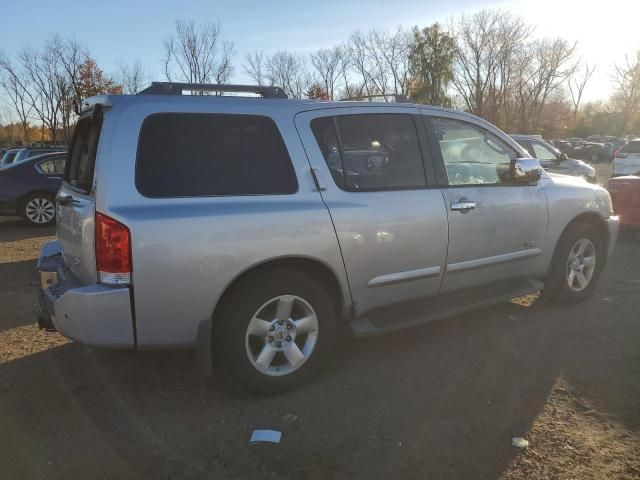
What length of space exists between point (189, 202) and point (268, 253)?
1.73ft

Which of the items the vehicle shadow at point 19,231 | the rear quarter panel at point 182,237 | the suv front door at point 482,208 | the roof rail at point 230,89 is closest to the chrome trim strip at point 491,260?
the suv front door at point 482,208

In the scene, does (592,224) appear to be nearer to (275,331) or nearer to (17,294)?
(275,331)

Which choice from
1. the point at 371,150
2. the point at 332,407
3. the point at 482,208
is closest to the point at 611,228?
the point at 482,208

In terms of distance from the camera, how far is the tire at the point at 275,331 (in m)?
3.04

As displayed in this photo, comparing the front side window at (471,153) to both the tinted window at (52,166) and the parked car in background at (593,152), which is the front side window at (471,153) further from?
the parked car in background at (593,152)

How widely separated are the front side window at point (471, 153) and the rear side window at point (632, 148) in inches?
512

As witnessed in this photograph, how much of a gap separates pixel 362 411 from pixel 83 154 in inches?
94.9

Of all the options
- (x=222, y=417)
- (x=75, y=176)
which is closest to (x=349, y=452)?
(x=222, y=417)

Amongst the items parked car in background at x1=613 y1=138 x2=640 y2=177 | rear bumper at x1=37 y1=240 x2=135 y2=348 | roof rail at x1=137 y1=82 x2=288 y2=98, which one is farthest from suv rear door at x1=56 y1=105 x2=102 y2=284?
parked car in background at x1=613 y1=138 x2=640 y2=177

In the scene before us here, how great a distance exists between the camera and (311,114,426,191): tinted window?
11.3ft

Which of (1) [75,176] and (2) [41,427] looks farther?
(1) [75,176]

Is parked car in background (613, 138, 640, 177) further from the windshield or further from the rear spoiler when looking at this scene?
the rear spoiler

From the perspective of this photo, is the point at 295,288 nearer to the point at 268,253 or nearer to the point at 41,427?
the point at 268,253

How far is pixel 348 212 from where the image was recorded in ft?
10.9
